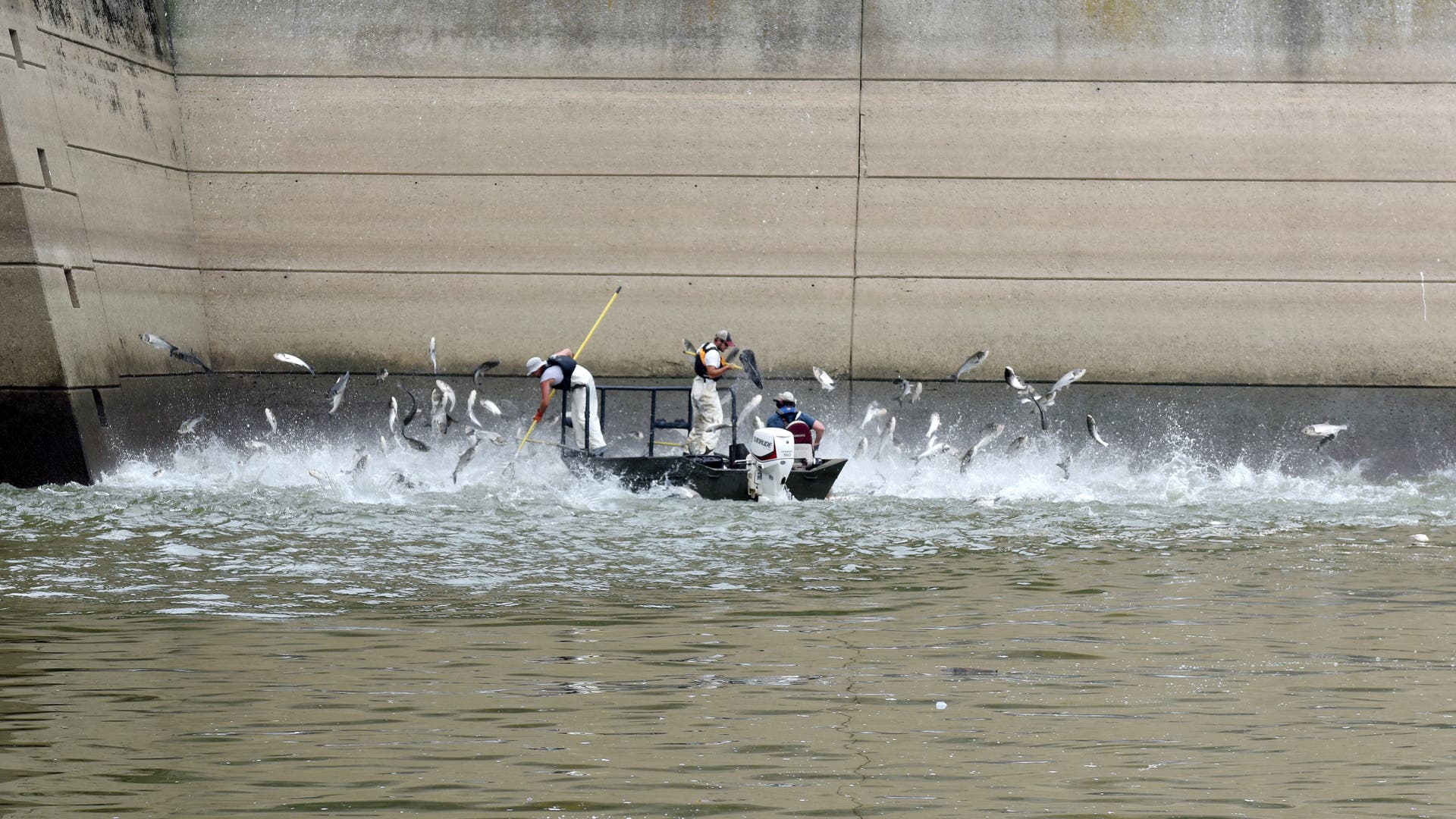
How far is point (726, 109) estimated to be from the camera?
19.5 m

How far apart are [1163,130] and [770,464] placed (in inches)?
303

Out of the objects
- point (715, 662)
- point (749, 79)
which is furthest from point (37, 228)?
point (715, 662)

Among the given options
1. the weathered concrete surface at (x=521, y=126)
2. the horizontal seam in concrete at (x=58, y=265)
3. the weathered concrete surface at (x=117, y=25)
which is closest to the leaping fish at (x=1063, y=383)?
the weathered concrete surface at (x=521, y=126)

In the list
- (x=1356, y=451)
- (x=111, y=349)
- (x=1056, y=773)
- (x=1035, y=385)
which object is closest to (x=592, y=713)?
(x=1056, y=773)

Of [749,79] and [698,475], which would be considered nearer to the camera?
[698,475]

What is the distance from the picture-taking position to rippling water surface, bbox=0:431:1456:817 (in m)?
5.47

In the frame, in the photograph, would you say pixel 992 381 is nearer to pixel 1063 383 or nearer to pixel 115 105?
pixel 1063 383

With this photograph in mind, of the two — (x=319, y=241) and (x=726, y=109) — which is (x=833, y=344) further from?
(x=319, y=241)

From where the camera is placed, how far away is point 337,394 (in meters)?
17.9

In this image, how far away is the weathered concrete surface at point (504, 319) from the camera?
19.6m

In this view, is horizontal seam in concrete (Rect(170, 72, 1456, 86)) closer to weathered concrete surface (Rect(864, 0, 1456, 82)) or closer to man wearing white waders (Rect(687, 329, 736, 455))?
weathered concrete surface (Rect(864, 0, 1456, 82))

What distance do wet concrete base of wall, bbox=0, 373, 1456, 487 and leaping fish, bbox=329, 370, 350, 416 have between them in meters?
0.11

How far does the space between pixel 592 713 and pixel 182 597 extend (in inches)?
161

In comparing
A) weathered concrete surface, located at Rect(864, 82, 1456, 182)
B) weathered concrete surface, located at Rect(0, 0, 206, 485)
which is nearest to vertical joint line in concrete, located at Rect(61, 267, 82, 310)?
weathered concrete surface, located at Rect(0, 0, 206, 485)
